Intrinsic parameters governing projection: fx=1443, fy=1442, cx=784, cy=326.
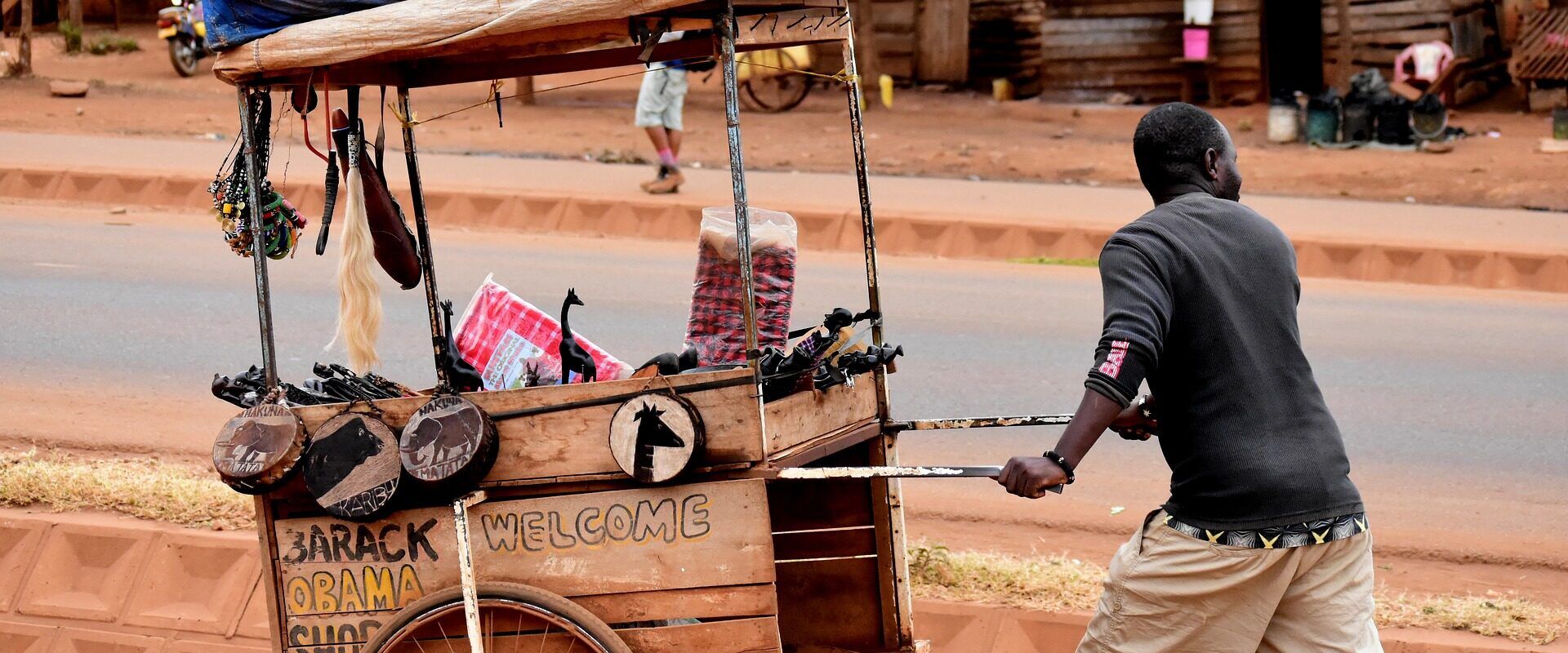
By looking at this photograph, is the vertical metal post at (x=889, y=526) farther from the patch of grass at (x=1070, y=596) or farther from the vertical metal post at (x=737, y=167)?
the vertical metal post at (x=737, y=167)

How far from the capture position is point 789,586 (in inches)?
150

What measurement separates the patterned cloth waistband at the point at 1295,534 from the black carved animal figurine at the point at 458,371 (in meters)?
1.83

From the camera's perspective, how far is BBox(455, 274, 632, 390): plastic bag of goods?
11.8ft

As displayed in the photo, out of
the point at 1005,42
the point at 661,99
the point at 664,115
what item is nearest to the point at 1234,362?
the point at 661,99

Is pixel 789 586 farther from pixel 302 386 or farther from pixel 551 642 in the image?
pixel 302 386

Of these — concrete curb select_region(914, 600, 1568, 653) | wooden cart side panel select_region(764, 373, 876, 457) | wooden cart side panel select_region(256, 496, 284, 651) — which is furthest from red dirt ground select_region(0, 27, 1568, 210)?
wooden cart side panel select_region(256, 496, 284, 651)

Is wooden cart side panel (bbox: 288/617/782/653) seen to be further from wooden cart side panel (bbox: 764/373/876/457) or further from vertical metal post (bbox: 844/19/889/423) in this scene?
vertical metal post (bbox: 844/19/889/423)

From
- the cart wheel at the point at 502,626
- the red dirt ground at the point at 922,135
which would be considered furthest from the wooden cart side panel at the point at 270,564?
the red dirt ground at the point at 922,135

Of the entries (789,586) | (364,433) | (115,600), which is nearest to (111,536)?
(115,600)

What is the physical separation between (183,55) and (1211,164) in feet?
63.4

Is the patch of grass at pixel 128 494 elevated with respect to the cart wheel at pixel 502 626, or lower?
lower

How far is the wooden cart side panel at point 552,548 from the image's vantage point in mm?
2932

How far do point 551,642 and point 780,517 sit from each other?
891 mm

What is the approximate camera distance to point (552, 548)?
300 cm
